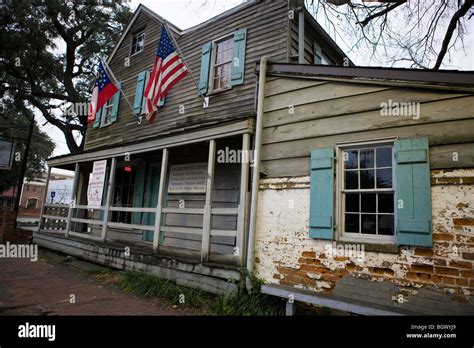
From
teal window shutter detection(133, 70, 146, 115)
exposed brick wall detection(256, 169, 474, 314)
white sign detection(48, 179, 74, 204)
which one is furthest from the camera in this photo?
white sign detection(48, 179, 74, 204)

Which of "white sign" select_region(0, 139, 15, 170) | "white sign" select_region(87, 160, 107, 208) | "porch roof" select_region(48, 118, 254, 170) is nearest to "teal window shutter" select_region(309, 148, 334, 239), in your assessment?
"porch roof" select_region(48, 118, 254, 170)

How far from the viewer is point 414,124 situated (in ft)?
13.6

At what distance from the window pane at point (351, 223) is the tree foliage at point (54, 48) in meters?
18.2

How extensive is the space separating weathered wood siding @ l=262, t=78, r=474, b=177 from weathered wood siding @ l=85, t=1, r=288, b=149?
81 centimetres

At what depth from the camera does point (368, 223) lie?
14.7 feet

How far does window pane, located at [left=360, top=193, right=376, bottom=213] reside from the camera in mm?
4465

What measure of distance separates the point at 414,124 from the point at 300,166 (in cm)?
178

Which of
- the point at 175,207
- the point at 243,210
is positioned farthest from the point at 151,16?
the point at 243,210

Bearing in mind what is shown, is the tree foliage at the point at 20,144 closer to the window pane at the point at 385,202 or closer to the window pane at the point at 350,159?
the window pane at the point at 350,159

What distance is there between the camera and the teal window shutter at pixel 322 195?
462 centimetres

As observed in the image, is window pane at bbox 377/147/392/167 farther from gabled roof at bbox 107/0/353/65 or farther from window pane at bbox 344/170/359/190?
gabled roof at bbox 107/0/353/65

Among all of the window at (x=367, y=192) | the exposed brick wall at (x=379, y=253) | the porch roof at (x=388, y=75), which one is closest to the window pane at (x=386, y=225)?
the window at (x=367, y=192)
